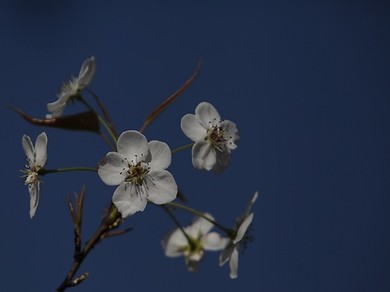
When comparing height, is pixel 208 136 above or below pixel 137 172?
above

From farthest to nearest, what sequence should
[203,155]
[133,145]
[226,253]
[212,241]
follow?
[212,241] < [226,253] < [203,155] < [133,145]

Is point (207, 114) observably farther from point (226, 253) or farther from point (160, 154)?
point (226, 253)

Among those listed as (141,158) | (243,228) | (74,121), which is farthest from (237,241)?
(74,121)

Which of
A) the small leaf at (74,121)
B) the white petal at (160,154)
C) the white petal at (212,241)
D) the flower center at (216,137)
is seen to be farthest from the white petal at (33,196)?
the white petal at (212,241)

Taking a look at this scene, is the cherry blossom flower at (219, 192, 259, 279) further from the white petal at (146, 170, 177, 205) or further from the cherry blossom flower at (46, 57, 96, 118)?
the cherry blossom flower at (46, 57, 96, 118)

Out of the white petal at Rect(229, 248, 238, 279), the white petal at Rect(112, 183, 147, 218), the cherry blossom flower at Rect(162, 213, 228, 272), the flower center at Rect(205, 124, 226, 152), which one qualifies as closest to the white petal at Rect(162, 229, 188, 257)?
the cherry blossom flower at Rect(162, 213, 228, 272)

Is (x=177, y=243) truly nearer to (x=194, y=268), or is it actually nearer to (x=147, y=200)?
(x=194, y=268)

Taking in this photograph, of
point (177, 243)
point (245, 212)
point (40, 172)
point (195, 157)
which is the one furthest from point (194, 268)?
point (40, 172)

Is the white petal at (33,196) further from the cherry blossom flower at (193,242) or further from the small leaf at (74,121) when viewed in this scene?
the cherry blossom flower at (193,242)
